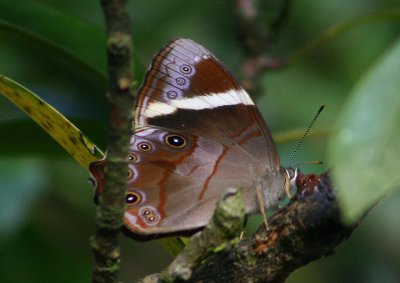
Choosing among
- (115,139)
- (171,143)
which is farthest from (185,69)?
(115,139)

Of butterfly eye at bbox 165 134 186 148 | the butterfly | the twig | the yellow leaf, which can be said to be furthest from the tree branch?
butterfly eye at bbox 165 134 186 148

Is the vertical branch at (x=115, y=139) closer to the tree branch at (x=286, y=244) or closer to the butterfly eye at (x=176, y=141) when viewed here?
the tree branch at (x=286, y=244)

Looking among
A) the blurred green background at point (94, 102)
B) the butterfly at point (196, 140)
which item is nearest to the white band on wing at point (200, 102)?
the butterfly at point (196, 140)

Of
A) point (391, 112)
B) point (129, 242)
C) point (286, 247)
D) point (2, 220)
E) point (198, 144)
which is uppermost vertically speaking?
point (391, 112)

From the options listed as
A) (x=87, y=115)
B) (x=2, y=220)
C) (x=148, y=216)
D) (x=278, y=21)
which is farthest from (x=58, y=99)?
(x=278, y=21)

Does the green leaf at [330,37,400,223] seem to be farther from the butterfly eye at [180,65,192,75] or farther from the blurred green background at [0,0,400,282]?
the blurred green background at [0,0,400,282]

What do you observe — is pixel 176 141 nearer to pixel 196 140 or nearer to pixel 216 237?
pixel 196 140

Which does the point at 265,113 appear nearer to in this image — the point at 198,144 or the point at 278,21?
the point at 278,21
